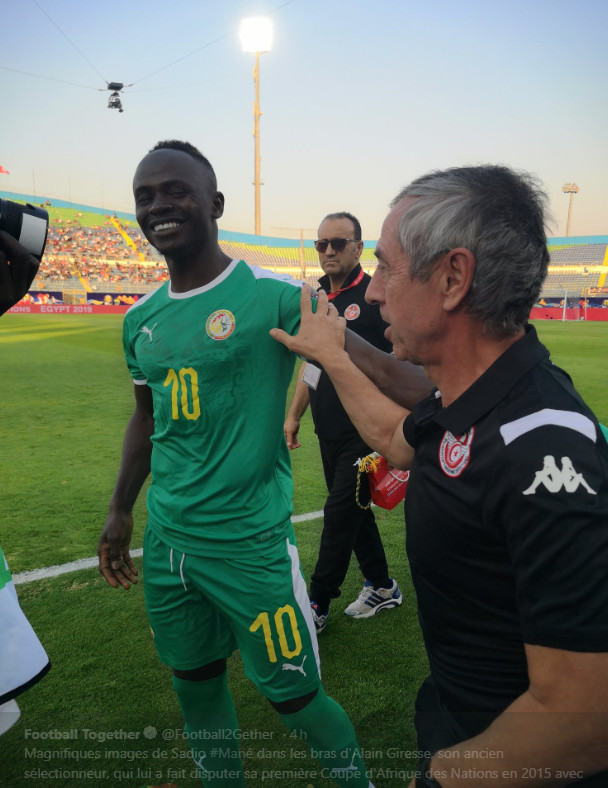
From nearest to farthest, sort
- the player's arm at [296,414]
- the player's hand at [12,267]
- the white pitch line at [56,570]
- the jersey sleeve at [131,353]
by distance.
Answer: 1. the player's hand at [12,267]
2. the jersey sleeve at [131,353]
3. the white pitch line at [56,570]
4. the player's arm at [296,414]

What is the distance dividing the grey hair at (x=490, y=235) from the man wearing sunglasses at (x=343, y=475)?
2.03 m

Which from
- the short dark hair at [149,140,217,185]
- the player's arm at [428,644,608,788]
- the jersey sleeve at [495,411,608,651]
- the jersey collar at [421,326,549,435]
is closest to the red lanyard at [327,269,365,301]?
the short dark hair at [149,140,217,185]

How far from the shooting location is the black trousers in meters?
3.60

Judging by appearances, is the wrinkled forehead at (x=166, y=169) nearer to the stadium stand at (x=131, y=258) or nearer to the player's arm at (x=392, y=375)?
the player's arm at (x=392, y=375)

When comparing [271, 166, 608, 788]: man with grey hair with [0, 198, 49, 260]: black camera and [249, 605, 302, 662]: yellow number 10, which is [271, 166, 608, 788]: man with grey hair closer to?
[249, 605, 302, 662]: yellow number 10

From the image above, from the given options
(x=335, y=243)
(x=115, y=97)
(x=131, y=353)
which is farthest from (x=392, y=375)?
(x=115, y=97)

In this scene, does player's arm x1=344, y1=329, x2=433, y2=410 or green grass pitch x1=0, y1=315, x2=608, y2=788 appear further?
green grass pitch x1=0, y1=315, x2=608, y2=788

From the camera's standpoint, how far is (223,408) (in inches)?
84.0

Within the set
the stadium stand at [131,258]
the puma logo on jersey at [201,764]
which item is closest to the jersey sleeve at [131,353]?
the puma logo on jersey at [201,764]

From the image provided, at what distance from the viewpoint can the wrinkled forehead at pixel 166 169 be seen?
7.33 feet

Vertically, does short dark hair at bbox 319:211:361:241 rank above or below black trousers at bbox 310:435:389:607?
above

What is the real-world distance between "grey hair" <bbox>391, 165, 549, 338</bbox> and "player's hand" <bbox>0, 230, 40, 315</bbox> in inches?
41.2

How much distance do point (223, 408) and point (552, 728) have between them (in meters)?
1.46

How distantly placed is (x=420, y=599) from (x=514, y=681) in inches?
10.1
